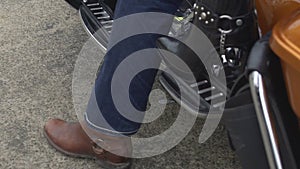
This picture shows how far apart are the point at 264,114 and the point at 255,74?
8 centimetres

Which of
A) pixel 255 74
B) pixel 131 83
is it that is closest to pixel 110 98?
pixel 131 83

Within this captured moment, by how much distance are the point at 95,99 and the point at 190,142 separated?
395mm

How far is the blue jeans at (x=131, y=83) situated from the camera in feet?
5.32

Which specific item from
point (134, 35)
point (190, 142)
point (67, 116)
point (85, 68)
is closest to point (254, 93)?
point (134, 35)

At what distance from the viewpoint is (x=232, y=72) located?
59.2 inches

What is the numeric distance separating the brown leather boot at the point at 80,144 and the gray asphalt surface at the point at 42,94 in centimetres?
3

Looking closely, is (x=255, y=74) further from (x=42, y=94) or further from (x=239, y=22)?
(x=42, y=94)

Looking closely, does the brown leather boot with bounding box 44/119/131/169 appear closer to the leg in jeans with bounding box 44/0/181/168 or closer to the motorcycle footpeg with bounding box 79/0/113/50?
the leg in jeans with bounding box 44/0/181/168

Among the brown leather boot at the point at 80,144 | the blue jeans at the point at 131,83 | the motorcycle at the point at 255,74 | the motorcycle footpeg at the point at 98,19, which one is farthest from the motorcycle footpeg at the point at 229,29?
the motorcycle footpeg at the point at 98,19

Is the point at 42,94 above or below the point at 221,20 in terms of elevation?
below

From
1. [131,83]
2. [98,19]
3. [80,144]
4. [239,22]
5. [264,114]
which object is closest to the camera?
[264,114]

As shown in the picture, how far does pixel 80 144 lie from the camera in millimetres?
1840

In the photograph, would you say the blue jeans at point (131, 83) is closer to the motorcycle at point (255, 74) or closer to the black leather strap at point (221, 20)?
the motorcycle at point (255, 74)

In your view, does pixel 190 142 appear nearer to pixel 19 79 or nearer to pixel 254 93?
pixel 19 79
